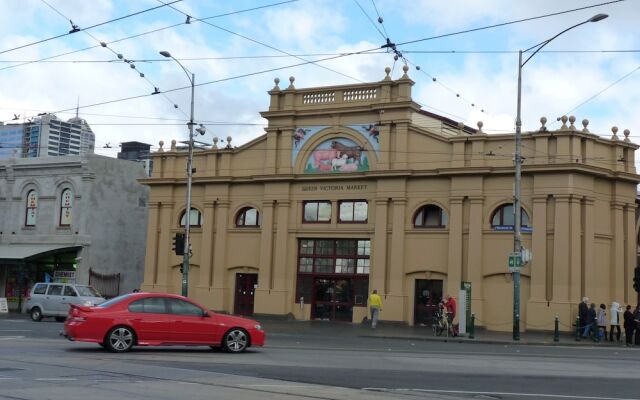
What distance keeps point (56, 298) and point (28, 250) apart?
33.5 feet

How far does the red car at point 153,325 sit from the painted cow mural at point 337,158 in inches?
808

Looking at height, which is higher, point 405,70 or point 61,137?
point 61,137

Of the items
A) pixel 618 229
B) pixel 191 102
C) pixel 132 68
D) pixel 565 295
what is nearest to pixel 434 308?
pixel 565 295

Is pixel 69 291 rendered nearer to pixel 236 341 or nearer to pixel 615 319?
pixel 236 341

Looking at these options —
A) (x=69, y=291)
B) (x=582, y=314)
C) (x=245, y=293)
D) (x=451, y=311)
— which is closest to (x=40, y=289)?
(x=69, y=291)

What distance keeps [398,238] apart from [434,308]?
3546mm

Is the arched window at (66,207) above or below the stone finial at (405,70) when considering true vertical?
below

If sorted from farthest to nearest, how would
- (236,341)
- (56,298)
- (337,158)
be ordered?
(337,158) → (56,298) → (236,341)

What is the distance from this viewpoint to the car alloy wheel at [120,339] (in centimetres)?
1853

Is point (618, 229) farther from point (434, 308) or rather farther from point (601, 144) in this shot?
point (434, 308)

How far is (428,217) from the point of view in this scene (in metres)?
38.4

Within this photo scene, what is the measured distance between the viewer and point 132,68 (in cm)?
3081

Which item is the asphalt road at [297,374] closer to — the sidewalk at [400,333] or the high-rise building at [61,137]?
the sidewalk at [400,333]

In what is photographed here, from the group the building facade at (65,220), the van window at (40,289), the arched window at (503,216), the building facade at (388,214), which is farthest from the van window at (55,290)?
the arched window at (503,216)
